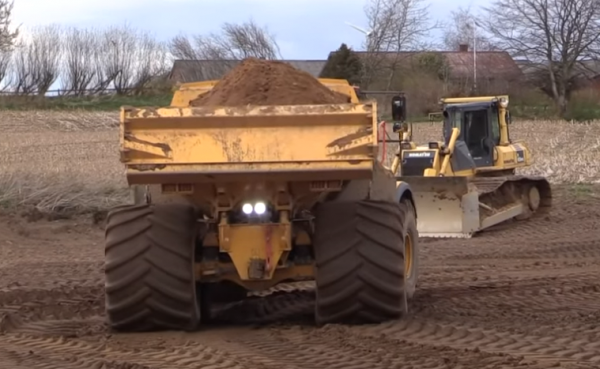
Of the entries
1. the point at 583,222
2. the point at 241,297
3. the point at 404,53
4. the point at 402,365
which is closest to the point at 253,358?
the point at 402,365

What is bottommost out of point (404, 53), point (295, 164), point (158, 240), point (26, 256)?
point (26, 256)

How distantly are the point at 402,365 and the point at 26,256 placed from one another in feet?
35.7

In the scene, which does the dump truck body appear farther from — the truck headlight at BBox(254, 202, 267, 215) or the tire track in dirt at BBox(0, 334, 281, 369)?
the tire track in dirt at BBox(0, 334, 281, 369)

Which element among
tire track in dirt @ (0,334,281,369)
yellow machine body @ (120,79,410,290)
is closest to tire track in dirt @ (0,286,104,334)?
tire track in dirt @ (0,334,281,369)

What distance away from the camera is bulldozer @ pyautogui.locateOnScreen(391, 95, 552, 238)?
53.6 ft

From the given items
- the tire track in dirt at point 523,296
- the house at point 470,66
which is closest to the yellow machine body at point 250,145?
the tire track in dirt at point 523,296

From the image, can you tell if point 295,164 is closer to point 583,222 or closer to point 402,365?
point 402,365

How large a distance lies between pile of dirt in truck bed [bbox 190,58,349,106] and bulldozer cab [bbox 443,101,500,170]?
1075 cm

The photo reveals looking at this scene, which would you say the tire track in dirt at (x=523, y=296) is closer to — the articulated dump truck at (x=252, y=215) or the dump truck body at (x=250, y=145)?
the articulated dump truck at (x=252, y=215)

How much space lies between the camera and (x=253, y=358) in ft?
22.4

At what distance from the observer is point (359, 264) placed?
8008 millimetres

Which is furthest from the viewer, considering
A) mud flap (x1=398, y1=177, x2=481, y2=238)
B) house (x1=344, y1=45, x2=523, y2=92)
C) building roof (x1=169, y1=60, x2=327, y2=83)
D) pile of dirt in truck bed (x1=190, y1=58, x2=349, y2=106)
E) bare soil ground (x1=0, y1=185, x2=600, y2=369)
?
house (x1=344, y1=45, x2=523, y2=92)

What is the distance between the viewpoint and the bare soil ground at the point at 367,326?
6.68 meters

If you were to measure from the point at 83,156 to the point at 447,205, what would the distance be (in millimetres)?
17175
